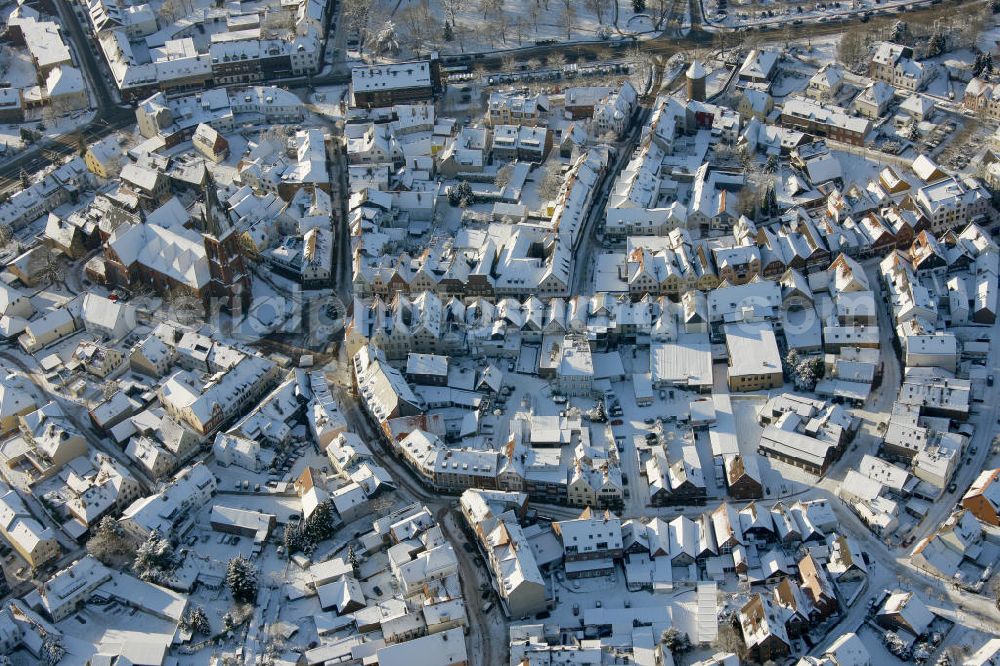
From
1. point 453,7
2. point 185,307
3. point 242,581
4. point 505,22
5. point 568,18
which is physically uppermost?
point 453,7

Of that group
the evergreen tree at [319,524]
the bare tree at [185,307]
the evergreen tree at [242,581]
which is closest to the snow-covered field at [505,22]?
the bare tree at [185,307]

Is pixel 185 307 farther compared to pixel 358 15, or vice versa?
pixel 358 15

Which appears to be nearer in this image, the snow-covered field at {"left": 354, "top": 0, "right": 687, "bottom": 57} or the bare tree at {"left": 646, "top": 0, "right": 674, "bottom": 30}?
the snow-covered field at {"left": 354, "top": 0, "right": 687, "bottom": 57}

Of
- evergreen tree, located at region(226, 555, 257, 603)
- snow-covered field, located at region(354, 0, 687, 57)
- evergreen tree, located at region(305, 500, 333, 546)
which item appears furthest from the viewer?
snow-covered field, located at region(354, 0, 687, 57)

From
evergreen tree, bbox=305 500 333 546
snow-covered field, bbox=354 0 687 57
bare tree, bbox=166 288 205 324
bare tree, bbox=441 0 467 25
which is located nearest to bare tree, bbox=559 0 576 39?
snow-covered field, bbox=354 0 687 57

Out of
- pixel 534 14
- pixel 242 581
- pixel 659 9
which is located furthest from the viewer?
pixel 534 14

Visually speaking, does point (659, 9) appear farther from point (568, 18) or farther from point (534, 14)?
point (534, 14)

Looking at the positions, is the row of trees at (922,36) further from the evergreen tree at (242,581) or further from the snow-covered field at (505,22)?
the evergreen tree at (242,581)

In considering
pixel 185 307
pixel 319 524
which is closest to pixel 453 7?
pixel 185 307

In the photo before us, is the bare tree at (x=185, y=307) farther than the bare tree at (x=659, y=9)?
No

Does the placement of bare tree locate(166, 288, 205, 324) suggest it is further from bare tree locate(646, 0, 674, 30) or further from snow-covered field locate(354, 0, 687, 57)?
bare tree locate(646, 0, 674, 30)

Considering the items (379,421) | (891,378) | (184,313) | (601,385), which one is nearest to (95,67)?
(184,313)
